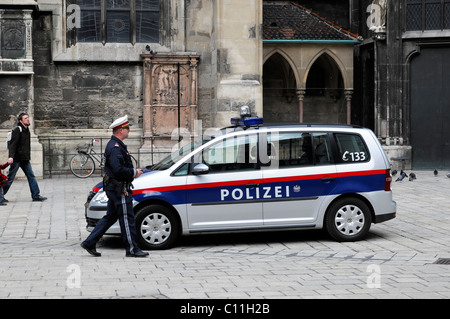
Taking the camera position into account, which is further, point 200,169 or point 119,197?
point 200,169

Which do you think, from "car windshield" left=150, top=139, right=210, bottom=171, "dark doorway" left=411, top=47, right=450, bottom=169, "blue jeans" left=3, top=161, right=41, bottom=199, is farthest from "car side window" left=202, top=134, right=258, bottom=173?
"dark doorway" left=411, top=47, right=450, bottom=169

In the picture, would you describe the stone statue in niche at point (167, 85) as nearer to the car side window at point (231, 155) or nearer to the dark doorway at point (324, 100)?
the dark doorway at point (324, 100)

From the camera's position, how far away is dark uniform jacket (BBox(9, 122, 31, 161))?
16375 millimetres

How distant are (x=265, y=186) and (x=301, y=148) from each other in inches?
31.8

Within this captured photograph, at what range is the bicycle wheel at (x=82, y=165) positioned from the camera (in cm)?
2191

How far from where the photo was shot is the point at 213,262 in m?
9.76

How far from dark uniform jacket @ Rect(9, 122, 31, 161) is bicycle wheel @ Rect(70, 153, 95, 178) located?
537 cm

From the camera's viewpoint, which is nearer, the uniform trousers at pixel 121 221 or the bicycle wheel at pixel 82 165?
the uniform trousers at pixel 121 221

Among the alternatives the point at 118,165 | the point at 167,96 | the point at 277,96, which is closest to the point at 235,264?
the point at 118,165

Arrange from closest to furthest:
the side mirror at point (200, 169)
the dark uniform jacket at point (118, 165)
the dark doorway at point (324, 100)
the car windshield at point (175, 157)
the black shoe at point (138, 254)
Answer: the dark uniform jacket at point (118, 165) < the black shoe at point (138, 254) < the side mirror at point (200, 169) < the car windshield at point (175, 157) < the dark doorway at point (324, 100)

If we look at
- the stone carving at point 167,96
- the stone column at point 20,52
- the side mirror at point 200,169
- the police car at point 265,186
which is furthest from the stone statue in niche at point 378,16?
the side mirror at point 200,169

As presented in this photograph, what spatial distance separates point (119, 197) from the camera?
1006 centimetres

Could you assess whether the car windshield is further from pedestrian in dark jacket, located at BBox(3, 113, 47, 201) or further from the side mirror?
pedestrian in dark jacket, located at BBox(3, 113, 47, 201)

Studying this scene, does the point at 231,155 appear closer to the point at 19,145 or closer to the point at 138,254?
the point at 138,254
